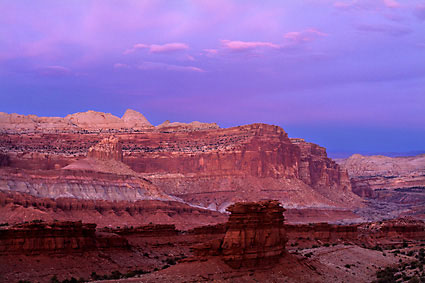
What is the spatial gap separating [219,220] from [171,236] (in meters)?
41.0

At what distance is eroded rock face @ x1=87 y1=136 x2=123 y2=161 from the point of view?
122412mm

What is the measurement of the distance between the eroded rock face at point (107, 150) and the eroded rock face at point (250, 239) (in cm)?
8577

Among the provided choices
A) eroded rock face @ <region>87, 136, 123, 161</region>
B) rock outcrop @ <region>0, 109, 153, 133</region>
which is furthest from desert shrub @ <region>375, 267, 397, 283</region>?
rock outcrop @ <region>0, 109, 153, 133</region>

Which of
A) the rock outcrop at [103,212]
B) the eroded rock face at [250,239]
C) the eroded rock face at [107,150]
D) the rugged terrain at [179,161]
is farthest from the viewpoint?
the eroded rock face at [107,150]

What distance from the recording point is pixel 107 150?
409ft

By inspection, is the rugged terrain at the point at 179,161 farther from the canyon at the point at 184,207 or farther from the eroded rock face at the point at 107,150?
the canyon at the point at 184,207

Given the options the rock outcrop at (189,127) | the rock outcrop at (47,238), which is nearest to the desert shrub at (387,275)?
the rock outcrop at (47,238)

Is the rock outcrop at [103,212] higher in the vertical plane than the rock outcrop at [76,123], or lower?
lower

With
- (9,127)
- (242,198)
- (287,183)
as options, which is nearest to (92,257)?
(242,198)

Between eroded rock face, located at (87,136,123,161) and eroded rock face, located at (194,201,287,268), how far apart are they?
85.8 metres

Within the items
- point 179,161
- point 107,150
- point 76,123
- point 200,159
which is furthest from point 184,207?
point 76,123

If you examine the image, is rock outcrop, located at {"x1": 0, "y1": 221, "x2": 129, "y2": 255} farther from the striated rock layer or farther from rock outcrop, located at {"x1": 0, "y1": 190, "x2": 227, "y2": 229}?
the striated rock layer

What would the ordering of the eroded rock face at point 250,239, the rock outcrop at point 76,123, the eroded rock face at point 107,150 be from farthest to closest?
the rock outcrop at point 76,123 → the eroded rock face at point 107,150 → the eroded rock face at point 250,239

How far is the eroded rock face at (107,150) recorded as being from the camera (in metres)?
122
